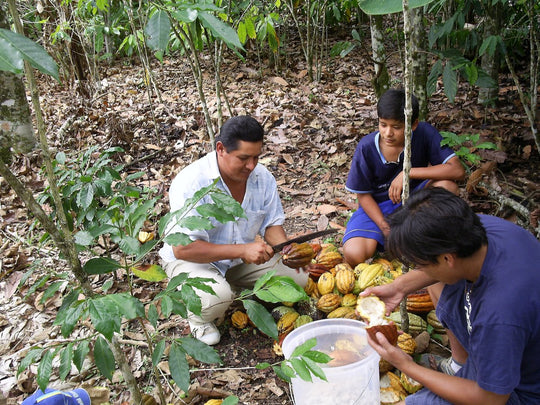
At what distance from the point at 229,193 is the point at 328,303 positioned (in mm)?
962

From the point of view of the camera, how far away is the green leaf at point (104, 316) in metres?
1.16

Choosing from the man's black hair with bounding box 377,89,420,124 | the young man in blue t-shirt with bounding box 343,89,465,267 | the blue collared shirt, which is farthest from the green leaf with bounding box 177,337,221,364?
the man's black hair with bounding box 377,89,420,124

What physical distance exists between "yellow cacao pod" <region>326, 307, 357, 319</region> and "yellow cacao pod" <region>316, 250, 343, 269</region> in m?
0.46

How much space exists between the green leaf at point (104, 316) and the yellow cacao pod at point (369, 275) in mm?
2046

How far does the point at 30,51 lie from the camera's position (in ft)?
2.75

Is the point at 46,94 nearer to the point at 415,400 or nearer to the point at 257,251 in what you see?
the point at 257,251

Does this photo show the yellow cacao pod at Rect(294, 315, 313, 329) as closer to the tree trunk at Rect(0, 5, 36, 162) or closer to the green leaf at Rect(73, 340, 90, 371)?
the green leaf at Rect(73, 340, 90, 371)

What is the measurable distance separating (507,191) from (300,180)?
1.93 metres

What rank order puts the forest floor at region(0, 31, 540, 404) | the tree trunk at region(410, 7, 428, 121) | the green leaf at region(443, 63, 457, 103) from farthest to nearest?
the tree trunk at region(410, 7, 428, 121) → the green leaf at region(443, 63, 457, 103) → the forest floor at region(0, 31, 540, 404)

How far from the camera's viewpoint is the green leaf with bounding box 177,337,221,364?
160cm

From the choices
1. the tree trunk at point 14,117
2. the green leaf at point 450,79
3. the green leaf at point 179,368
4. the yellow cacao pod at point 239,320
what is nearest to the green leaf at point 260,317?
the green leaf at point 179,368

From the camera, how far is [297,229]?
391cm

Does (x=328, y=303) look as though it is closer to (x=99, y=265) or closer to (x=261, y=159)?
(x=99, y=265)

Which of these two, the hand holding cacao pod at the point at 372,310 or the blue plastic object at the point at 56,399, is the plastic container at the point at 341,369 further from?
the blue plastic object at the point at 56,399
